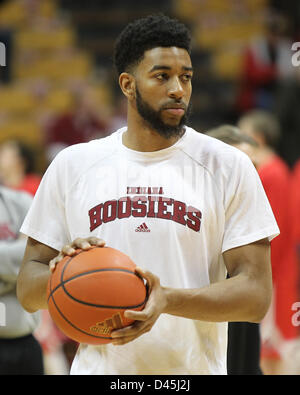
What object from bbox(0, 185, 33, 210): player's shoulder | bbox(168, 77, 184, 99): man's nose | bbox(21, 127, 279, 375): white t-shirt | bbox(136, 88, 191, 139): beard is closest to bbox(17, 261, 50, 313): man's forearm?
bbox(21, 127, 279, 375): white t-shirt

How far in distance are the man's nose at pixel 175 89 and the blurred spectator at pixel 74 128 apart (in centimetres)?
640

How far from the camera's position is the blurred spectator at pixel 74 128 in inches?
366

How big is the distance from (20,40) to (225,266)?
8.82 metres

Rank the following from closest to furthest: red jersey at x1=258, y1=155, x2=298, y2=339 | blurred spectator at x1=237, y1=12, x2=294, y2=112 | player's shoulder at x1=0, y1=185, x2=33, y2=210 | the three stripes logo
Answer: the three stripes logo
player's shoulder at x1=0, y1=185, x2=33, y2=210
red jersey at x1=258, y1=155, x2=298, y2=339
blurred spectator at x1=237, y1=12, x2=294, y2=112

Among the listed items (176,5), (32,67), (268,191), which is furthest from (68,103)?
(268,191)

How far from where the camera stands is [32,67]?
11.0 metres

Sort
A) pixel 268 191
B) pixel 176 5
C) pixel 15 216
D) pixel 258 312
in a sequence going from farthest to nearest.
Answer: pixel 176 5, pixel 268 191, pixel 15 216, pixel 258 312

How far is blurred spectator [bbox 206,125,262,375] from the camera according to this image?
4.07 m

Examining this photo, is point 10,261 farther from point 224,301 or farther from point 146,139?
point 224,301

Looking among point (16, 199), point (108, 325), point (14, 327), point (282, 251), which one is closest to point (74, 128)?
point (282, 251)

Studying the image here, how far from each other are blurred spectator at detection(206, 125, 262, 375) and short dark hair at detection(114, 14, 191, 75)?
3.82 feet

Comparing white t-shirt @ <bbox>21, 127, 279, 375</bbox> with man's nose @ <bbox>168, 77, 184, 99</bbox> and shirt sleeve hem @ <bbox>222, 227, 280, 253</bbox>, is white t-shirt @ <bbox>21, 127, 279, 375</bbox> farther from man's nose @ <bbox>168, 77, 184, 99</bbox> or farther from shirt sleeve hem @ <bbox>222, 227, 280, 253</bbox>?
man's nose @ <bbox>168, 77, 184, 99</bbox>

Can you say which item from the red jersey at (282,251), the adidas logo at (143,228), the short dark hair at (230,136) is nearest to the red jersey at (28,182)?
the red jersey at (282,251)
